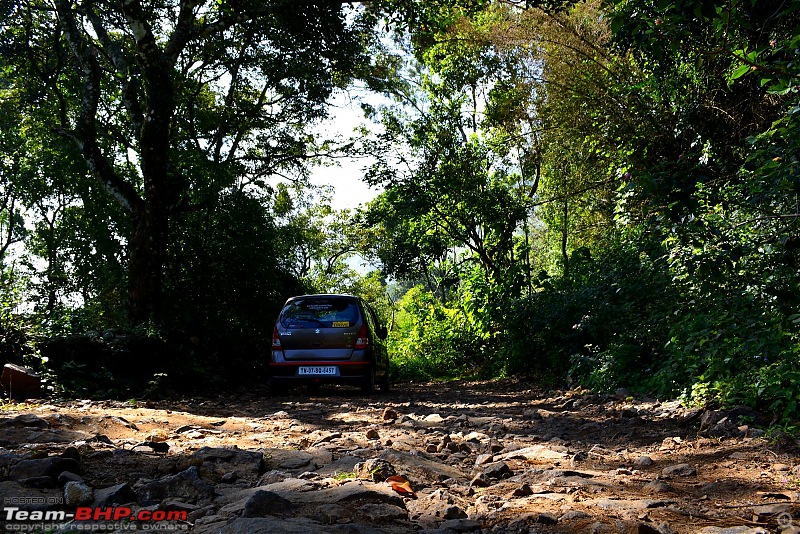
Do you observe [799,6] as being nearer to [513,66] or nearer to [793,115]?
[793,115]

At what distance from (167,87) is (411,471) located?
361 inches

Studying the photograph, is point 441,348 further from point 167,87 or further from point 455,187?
point 167,87

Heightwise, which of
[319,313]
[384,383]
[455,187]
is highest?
[455,187]

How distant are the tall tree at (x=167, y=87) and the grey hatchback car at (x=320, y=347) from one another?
2557mm

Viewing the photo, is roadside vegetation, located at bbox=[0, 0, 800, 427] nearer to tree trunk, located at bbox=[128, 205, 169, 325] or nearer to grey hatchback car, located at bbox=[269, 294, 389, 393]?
tree trunk, located at bbox=[128, 205, 169, 325]

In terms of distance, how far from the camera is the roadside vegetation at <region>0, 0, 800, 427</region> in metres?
5.68

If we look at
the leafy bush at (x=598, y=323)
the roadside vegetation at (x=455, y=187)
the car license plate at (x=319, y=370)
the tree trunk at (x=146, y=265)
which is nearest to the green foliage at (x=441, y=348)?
the roadside vegetation at (x=455, y=187)

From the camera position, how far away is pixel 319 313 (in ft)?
35.8

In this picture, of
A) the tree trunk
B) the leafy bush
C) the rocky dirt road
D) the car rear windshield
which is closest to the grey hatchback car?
the car rear windshield

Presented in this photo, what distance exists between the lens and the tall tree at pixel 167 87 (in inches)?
440

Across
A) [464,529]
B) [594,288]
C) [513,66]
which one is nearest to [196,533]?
[464,529]

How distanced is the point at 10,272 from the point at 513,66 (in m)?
14.6

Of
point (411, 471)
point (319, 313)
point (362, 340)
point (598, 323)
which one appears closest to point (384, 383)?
point (362, 340)

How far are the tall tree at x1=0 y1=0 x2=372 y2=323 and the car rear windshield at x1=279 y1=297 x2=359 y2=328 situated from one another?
2532mm
